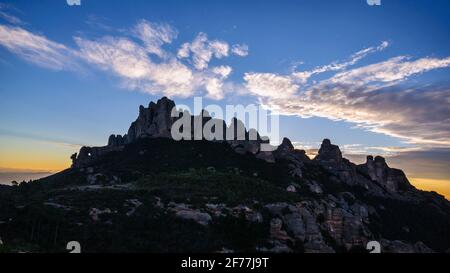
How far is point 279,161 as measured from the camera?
194875 millimetres

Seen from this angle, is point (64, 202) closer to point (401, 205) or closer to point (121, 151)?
point (121, 151)

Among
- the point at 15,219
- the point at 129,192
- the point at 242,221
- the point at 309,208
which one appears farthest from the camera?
the point at 309,208

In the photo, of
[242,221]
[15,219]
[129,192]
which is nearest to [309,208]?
[242,221]

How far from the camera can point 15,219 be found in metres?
70.2

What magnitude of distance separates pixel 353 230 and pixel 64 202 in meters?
96.4

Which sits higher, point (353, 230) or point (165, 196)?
point (165, 196)

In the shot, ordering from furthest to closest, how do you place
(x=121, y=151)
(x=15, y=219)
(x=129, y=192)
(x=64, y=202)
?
(x=121, y=151) → (x=129, y=192) → (x=64, y=202) → (x=15, y=219)

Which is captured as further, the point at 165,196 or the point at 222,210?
the point at 165,196

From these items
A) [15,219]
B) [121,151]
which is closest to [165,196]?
Result: [15,219]
